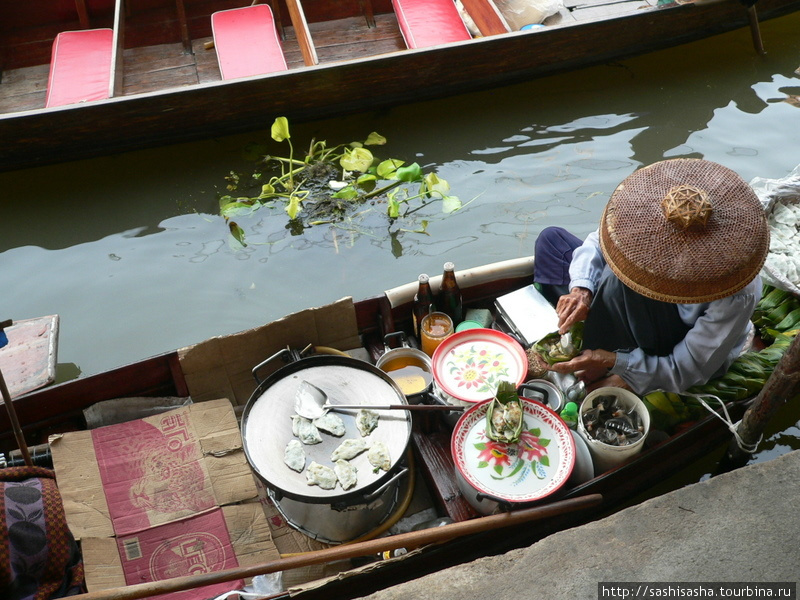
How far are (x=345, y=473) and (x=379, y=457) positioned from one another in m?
0.15

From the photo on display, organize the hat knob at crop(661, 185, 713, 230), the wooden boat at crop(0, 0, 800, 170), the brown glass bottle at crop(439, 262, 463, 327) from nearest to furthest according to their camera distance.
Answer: the hat knob at crop(661, 185, 713, 230) → the brown glass bottle at crop(439, 262, 463, 327) → the wooden boat at crop(0, 0, 800, 170)

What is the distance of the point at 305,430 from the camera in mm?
2574

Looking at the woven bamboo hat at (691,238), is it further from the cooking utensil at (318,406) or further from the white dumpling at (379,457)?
the white dumpling at (379,457)

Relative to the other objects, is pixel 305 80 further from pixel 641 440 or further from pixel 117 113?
pixel 641 440

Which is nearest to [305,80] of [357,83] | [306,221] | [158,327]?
[357,83]

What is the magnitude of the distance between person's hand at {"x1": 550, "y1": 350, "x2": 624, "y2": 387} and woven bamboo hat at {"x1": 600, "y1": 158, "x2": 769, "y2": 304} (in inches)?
18.5

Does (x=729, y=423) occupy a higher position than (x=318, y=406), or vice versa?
(x=318, y=406)

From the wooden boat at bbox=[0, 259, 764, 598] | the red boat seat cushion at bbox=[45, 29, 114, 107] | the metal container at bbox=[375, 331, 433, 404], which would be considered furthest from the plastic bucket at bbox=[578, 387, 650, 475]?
the red boat seat cushion at bbox=[45, 29, 114, 107]

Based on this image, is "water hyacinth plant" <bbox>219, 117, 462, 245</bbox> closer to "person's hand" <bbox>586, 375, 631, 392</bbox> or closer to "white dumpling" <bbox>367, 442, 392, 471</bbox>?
"person's hand" <bbox>586, 375, 631, 392</bbox>

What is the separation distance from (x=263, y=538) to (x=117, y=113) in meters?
3.12

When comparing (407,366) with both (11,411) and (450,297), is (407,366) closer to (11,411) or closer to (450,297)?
(450,297)

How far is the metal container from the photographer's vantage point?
2984 mm

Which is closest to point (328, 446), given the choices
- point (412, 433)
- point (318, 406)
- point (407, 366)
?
point (318, 406)

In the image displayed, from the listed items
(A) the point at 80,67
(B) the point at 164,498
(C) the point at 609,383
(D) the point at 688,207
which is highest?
(D) the point at 688,207
